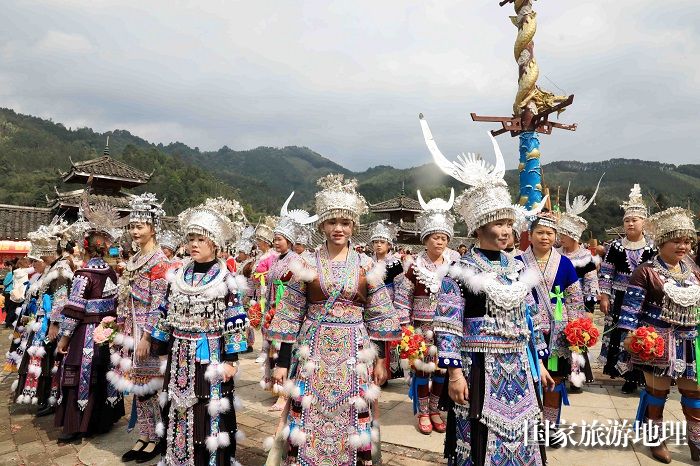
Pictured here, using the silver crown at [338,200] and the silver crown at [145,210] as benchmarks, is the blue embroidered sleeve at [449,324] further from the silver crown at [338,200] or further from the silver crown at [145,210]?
the silver crown at [145,210]

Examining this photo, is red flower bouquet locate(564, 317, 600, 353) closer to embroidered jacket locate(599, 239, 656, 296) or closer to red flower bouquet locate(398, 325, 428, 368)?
red flower bouquet locate(398, 325, 428, 368)

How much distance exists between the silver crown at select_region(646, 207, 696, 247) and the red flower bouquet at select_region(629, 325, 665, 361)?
39.4 inches

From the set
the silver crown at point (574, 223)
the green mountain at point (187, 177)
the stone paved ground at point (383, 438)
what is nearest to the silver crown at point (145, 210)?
the stone paved ground at point (383, 438)

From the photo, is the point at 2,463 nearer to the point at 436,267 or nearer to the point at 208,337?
the point at 208,337

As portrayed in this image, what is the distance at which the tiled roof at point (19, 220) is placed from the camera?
24.2 meters

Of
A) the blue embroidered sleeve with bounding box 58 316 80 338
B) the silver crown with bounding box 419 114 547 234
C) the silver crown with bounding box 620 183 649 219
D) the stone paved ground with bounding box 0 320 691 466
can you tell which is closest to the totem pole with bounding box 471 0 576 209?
the silver crown with bounding box 620 183 649 219

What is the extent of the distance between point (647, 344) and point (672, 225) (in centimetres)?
128

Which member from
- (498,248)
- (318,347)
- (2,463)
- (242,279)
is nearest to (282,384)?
(318,347)

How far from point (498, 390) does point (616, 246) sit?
530 cm

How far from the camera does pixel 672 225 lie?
4.66 meters

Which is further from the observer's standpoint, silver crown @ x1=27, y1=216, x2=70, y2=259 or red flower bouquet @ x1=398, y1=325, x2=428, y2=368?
silver crown @ x1=27, y1=216, x2=70, y2=259

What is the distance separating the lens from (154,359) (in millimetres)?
4719

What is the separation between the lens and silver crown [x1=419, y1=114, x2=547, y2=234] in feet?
11.0

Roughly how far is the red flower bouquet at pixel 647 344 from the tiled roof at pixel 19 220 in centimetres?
2837
